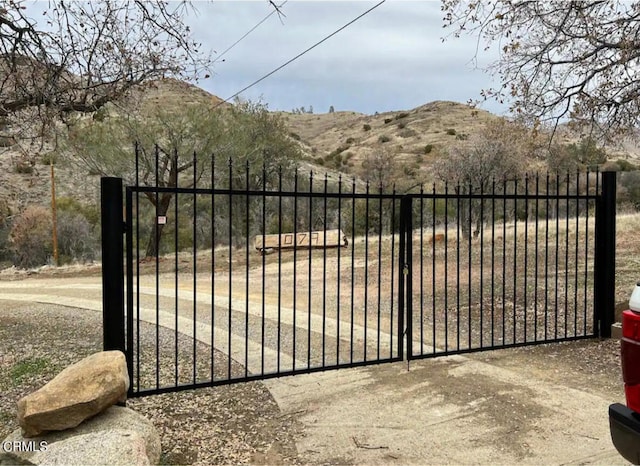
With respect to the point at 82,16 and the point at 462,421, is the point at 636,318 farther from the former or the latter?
the point at 82,16

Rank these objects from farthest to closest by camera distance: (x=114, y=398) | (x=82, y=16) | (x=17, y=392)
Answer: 1. (x=82, y=16)
2. (x=17, y=392)
3. (x=114, y=398)

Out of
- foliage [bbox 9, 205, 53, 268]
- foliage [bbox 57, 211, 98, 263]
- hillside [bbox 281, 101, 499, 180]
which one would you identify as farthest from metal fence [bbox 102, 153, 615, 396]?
hillside [bbox 281, 101, 499, 180]

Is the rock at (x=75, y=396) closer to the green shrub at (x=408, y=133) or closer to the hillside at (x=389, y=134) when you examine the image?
the hillside at (x=389, y=134)

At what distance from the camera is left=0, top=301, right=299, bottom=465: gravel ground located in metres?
3.60

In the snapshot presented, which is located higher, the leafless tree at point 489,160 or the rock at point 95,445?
the leafless tree at point 489,160

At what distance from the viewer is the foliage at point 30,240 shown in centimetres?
2122

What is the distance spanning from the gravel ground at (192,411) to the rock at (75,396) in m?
0.60

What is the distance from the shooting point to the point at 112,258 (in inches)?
157

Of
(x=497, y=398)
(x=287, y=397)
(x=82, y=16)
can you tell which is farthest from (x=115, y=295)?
(x=82, y=16)

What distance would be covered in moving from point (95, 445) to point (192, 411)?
1552 millimetres

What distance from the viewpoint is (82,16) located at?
6.39 m

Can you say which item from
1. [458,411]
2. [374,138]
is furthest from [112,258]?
[374,138]

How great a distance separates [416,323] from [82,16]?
649 centimetres

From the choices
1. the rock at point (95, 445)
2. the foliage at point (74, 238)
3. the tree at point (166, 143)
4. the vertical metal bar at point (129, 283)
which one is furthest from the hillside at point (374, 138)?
the rock at point (95, 445)
